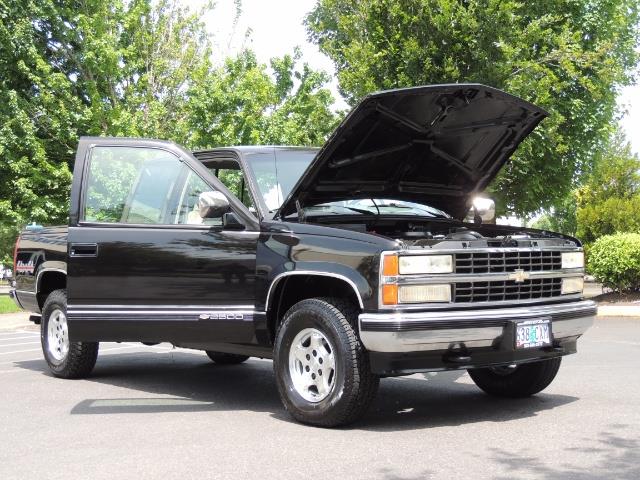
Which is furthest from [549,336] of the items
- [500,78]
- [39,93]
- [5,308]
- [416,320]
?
[39,93]

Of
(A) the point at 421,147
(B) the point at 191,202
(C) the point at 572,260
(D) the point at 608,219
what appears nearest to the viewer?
(C) the point at 572,260

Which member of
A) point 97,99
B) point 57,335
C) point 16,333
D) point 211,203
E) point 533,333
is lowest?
point 16,333

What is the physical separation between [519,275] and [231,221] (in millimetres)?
2144

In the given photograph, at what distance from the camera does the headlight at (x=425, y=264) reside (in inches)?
207

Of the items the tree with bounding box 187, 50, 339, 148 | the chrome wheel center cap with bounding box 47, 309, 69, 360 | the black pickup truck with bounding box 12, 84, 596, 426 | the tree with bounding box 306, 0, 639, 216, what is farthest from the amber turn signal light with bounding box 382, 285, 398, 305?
the tree with bounding box 187, 50, 339, 148

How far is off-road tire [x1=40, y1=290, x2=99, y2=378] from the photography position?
7961 mm

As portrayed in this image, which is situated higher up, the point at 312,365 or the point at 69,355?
the point at 312,365

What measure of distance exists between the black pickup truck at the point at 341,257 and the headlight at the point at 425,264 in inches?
0.6

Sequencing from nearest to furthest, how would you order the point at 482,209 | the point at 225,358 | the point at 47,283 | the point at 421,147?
the point at 421,147, the point at 482,209, the point at 47,283, the point at 225,358

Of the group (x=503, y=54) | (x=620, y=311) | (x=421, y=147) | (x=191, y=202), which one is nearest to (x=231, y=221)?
(x=191, y=202)

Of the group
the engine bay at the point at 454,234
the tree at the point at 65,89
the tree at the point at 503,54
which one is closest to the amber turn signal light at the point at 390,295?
the engine bay at the point at 454,234

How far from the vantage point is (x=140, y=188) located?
6957mm

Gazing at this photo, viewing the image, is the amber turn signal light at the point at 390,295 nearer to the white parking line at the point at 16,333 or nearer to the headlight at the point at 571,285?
the headlight at the point at 571,285

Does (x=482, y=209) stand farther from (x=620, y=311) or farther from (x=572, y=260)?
(x=620, y=311)
